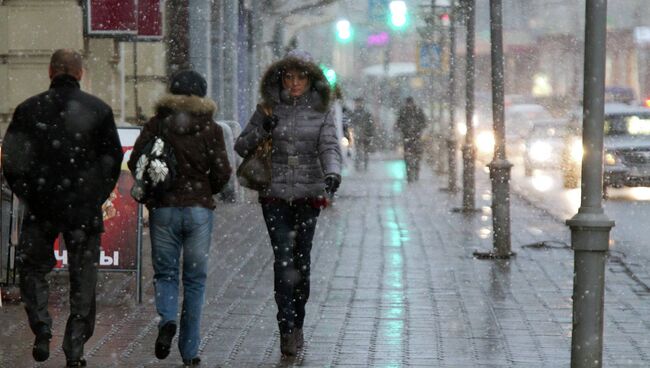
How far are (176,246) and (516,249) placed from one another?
24.2ft

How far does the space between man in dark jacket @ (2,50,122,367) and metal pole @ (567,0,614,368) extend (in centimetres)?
270

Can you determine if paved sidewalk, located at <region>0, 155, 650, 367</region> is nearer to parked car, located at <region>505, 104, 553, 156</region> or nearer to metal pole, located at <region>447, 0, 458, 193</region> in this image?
metal pole, located at <region>447, 0, 458, 193</region>

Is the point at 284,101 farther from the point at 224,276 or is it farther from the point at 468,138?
the point at 468,138

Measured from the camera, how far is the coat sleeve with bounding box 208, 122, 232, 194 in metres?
8.62

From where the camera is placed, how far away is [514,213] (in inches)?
835

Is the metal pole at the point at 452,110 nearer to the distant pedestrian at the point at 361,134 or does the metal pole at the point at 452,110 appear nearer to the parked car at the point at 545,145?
the parked car at the point at 545,145

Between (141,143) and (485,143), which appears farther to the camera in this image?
(485,143)

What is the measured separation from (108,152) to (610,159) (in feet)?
63.1

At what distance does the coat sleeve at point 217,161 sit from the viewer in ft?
28.3

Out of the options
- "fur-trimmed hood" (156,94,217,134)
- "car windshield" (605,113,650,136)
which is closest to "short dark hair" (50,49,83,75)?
"fur-trimmed hood" (156,94,217,134)

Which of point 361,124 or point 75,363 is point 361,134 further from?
point 75,363

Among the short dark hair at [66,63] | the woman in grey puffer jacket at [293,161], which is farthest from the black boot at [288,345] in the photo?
the short dark hair at [66,63]

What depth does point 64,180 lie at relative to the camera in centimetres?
848

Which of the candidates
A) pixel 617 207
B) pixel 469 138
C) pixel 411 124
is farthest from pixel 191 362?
pixel 411 124
